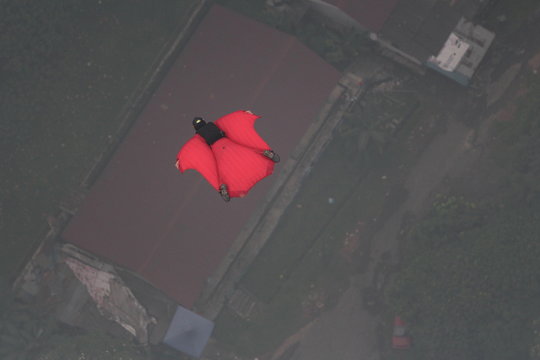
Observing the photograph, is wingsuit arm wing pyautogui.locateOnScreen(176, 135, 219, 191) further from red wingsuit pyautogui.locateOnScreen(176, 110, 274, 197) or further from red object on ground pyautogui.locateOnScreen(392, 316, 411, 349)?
red object on ground pyautogui.locateOnScreen(392, 316, 411, 349)

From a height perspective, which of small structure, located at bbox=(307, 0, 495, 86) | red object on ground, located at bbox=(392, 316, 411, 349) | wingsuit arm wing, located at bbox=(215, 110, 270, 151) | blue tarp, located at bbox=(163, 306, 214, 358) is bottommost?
blue tarp, located at bbox=(163, 306, 214, 358)

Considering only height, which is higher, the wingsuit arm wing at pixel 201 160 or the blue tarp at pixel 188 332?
the wingsuit arm wing at pixel 201 160

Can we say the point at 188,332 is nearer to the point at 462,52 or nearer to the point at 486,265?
the point at 486,265

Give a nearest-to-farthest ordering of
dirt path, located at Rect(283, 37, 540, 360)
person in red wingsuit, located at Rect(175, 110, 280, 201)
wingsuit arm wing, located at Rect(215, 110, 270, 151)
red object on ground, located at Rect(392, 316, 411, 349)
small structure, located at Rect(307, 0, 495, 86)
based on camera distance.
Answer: person in red wingsuit, located at Rect(175, 110, 280, 201) → wingsuit arm wing, located at Rect(215, 110, 270, 151) → small structure, located at Rect(307, 0, 495, 86) → red object on ground, located at Rect(392, 316, 411, 349) → dirt path, located at Rect(283, 37, 540, 360)

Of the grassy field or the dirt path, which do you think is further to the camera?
the dirt path

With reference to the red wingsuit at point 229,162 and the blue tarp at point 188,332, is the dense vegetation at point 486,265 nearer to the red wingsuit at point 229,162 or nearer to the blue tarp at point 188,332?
the blue tarp at point 188,332

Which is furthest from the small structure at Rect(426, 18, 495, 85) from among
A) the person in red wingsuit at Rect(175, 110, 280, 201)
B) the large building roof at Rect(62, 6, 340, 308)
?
the person in red wingsuit at Rect(175, 110, 280, 201)

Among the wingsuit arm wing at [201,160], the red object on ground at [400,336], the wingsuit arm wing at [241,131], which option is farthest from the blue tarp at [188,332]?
the wingsuit arm wing at [241,131]

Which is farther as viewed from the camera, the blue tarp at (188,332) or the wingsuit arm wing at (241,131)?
the blue tarp at (188,332)
